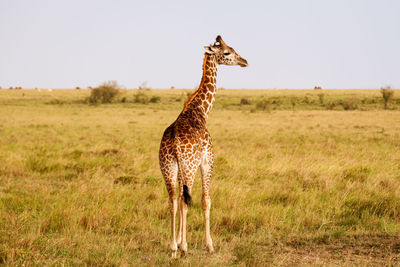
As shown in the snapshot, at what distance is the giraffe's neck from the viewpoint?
6161 mm

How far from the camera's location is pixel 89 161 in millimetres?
12570

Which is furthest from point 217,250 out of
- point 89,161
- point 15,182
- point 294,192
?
point 89,161

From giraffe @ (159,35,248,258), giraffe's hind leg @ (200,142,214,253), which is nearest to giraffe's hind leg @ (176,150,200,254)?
giraffe @ (159,35,248,258)

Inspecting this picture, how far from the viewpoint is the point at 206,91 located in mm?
6355

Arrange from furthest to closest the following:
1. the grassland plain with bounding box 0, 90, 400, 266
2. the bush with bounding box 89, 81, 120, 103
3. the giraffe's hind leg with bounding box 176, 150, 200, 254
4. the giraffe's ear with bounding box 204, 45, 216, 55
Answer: the bush with bounding box 89, 81, 120, 103, the giraffe's ear with bounding box 204, 45, 216, 55, the grassland plain with bounding box 0, 90, 400, 266, the giraffe's hind leg with bounding box 176, 150, 200, 254

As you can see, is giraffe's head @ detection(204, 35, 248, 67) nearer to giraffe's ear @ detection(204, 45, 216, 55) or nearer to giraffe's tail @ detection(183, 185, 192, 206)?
giraffe's ear @ detection(204, 45, 216, 55)

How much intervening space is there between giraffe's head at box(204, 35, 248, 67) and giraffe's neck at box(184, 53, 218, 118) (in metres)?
0.15

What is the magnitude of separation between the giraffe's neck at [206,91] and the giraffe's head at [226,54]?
6.0 inches

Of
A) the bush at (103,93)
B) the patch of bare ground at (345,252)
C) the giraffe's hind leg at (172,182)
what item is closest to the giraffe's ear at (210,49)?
the giraffe's hind leg at (172,182)

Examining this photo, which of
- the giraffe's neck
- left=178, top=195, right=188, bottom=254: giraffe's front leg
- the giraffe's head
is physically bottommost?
left=178, top=195, right=188, bottom=254: giraffe's front leg

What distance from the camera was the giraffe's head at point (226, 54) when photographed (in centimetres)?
628

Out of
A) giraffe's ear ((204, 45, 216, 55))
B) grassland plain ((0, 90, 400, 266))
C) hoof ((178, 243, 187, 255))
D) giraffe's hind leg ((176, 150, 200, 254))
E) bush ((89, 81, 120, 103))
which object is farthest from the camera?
bush ((89, 81, 120, 103))

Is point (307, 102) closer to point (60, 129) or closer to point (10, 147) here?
point (60, 129)

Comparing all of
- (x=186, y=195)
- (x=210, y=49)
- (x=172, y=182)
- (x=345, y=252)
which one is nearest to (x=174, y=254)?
(x=186, y=195)
